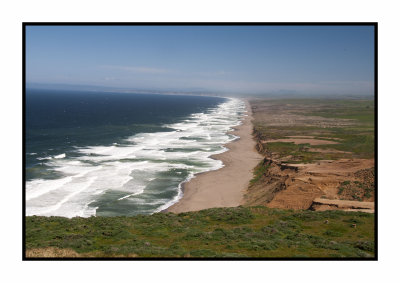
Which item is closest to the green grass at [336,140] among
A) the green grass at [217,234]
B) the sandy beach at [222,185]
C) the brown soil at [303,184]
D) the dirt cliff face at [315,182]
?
the dirt cliff face at [315,182]

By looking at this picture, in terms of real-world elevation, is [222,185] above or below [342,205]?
below

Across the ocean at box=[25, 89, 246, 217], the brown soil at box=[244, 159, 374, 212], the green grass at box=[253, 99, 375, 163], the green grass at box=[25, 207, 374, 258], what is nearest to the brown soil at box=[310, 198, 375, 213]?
the brown soil at box=[244, 159, 374, 212]

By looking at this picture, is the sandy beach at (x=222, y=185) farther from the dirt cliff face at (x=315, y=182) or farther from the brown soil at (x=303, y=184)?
the brown soil at (x=303, y=184)

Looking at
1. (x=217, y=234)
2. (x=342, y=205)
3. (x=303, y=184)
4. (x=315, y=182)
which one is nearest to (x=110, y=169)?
(x=303, y=184)

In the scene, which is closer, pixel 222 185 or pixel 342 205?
pixel 342 205

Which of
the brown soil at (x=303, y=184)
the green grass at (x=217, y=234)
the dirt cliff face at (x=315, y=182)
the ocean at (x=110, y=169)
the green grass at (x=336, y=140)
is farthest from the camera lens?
the green grass at (x=336, y=140)

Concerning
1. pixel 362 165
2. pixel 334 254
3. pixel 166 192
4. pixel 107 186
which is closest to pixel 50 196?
pixel 107 186

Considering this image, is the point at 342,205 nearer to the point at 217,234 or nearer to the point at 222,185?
the point at 217,234
